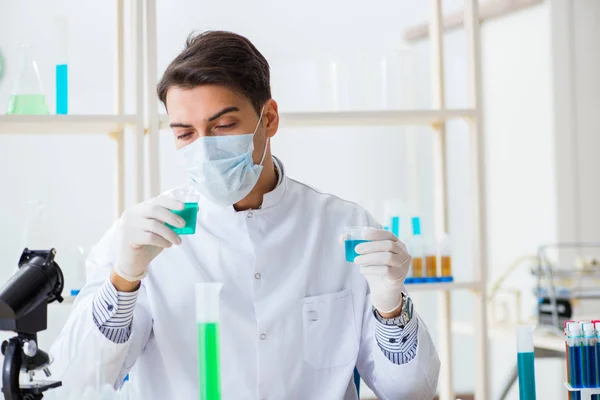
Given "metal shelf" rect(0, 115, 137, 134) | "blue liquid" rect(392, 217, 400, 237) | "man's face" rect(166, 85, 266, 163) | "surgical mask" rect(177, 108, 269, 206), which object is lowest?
"blue liquid" rect(392, 217, 400, 237)

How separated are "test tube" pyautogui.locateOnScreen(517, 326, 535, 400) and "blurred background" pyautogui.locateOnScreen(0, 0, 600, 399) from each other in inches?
71.1

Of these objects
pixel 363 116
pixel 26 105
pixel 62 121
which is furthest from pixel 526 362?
pixel 26 105

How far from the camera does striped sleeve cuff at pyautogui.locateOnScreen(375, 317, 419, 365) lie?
1627 mm

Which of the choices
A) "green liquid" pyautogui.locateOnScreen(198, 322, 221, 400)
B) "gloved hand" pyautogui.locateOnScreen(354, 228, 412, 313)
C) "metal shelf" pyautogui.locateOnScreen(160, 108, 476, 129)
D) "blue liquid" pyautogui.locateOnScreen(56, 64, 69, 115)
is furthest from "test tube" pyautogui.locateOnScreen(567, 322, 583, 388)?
"blue liquid" pyautogui.locateOnScreen(56, 64, 69, 115)

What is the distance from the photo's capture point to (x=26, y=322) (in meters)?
1.14

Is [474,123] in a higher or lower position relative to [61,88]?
lower

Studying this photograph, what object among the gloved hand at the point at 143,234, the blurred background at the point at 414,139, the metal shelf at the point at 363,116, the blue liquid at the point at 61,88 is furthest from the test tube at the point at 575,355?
the blurred background at the point at 414,139

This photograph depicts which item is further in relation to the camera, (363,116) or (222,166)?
(363,116)

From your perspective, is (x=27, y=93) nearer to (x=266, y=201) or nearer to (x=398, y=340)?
(x=266, y=201)

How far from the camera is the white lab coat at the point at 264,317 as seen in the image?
171 centimetres

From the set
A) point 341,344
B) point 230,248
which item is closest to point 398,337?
point 341,344

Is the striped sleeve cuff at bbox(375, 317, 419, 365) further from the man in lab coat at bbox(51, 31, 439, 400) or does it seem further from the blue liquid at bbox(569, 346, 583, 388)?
the blue liquid at bbox(569, 346, 583, 388)

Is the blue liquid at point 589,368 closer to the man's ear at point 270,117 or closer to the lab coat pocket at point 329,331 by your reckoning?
the lab coat pocket at point 329,331

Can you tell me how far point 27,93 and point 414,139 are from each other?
259cm
